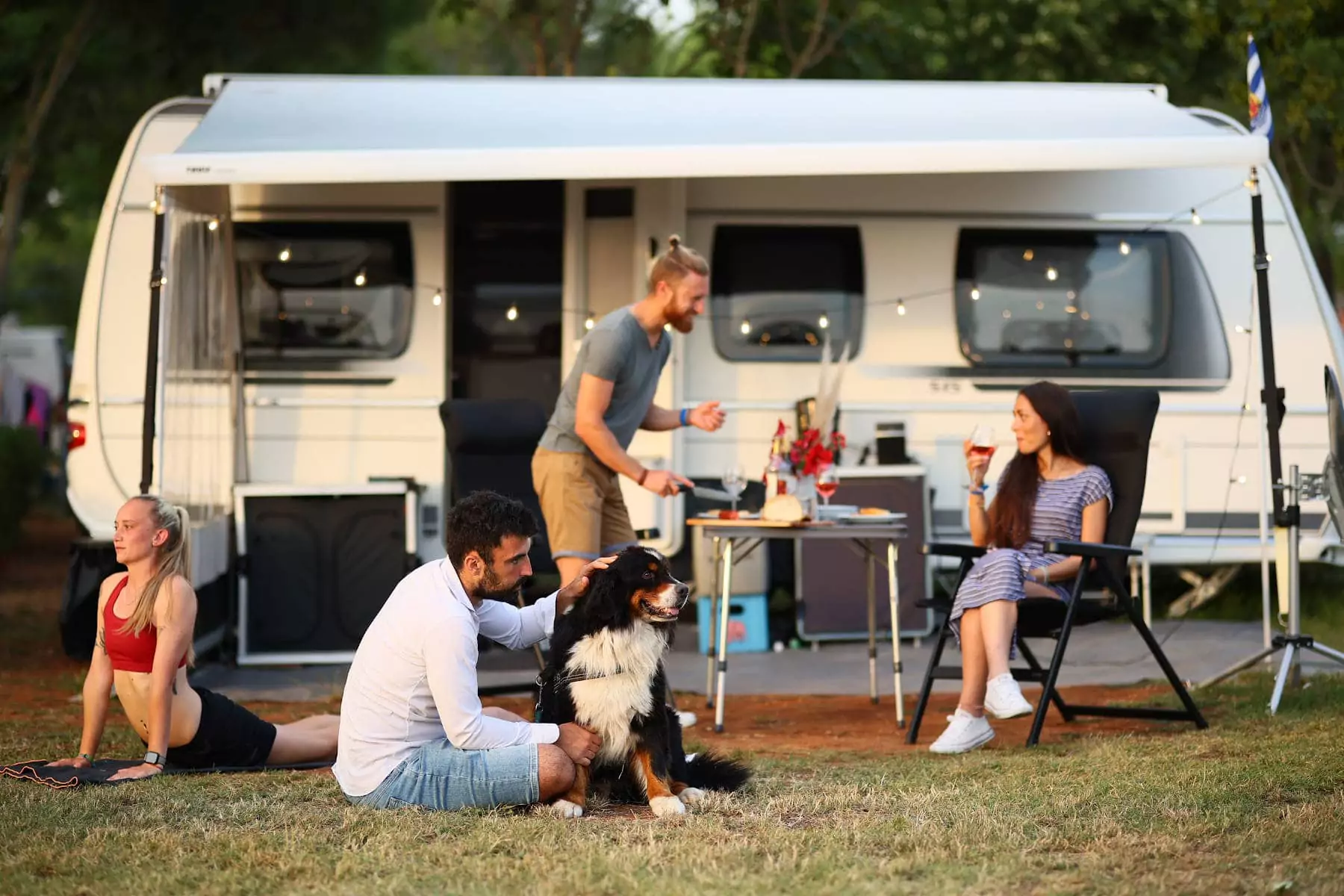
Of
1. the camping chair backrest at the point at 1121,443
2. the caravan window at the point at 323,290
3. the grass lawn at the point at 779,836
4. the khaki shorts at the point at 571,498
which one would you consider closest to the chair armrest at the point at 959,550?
the camping chair backrest at the point at 1121,443

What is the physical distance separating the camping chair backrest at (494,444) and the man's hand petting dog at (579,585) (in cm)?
301

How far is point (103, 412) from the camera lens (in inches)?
321

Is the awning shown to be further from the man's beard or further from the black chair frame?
the man's beard

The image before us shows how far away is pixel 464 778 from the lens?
441 cm

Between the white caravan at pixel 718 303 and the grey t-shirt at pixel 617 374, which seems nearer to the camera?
the grey t-shirt at pixel 617 374

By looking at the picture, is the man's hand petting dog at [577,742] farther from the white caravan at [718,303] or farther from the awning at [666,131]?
the white caravan at [718,303]

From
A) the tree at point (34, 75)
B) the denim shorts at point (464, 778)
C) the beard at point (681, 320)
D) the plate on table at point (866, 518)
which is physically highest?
the tree at point (34, 75)

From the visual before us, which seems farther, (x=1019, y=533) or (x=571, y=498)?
(x=1019, y=533)

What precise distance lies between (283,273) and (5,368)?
13876 millimetres

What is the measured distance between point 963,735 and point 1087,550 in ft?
2.42

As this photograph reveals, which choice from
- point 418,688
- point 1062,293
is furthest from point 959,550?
point 1062,293

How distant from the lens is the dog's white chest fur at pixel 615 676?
4.41 metres

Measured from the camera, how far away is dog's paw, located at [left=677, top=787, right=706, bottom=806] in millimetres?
4535

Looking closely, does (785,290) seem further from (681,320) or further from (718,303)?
(681,320)
